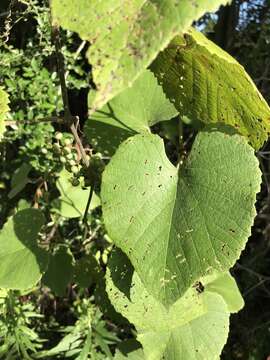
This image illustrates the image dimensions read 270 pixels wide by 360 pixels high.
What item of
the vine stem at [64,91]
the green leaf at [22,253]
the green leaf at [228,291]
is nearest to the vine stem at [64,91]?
the vine stem at [64,91]

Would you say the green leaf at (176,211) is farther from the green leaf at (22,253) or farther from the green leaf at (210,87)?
the green leaf at (22,253)

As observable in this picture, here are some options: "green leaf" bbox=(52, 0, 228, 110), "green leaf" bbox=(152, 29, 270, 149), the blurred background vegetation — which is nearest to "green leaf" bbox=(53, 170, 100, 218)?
the blurred background vegetation

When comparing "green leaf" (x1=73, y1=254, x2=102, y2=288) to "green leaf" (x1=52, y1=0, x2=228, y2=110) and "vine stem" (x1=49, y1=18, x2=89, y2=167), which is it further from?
"green leaf" (x1=52, y1=0, x2=228, y2=110)

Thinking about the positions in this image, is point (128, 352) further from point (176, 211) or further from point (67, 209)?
point (176, 211)

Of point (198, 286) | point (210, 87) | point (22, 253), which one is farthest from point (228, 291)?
point (210, 87)

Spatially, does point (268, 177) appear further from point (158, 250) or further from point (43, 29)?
point (158, 250)

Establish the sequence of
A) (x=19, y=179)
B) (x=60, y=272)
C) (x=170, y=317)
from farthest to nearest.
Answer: (x=19, y=179) < (x=60, y=272) < (x=170, y=317)

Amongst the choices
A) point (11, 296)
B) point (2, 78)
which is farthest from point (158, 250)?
point (2, 78)

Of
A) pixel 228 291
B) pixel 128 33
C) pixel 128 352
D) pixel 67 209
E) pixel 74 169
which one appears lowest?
pixel 128 352
